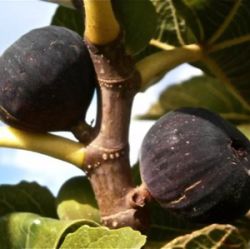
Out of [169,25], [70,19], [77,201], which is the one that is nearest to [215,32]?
[169,25]

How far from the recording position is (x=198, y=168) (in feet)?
3.77

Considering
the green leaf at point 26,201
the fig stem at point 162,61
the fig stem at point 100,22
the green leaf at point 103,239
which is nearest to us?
the green leaf at point 103,239

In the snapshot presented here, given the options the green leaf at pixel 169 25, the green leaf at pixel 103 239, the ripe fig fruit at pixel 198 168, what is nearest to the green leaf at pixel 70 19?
the green leaf at pixel 169 25

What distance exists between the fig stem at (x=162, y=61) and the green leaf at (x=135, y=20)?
0.09ft

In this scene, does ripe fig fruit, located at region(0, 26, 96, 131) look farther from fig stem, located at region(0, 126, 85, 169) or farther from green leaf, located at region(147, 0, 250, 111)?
green leaf, located at region(147, 0, 250, 111)

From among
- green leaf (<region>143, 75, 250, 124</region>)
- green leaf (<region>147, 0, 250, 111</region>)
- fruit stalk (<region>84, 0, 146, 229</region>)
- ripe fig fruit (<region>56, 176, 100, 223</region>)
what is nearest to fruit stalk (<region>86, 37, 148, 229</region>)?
fruit stalk (<region>84, 0, 146, 229</region>)

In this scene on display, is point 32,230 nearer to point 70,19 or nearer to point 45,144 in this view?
point 45,144

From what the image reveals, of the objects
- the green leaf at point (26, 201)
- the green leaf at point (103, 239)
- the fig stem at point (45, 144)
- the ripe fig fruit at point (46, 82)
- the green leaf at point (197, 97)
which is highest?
the ripe fig fruit at point (46, 82)

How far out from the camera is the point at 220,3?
146cm

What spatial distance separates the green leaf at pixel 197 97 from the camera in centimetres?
190

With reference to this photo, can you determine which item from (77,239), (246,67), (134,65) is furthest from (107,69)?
(246,67)

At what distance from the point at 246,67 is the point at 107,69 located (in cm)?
39

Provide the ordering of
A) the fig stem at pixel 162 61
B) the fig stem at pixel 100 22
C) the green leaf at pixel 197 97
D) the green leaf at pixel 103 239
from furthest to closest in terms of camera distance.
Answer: the green leaf at pixel 197 97 < the fig stem at pixel 162 61 < the fig stem at pixel 100 22 < the green leaf at pixel 103 239

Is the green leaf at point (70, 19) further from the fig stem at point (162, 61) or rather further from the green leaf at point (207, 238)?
the green leaf at point (207, 238)
